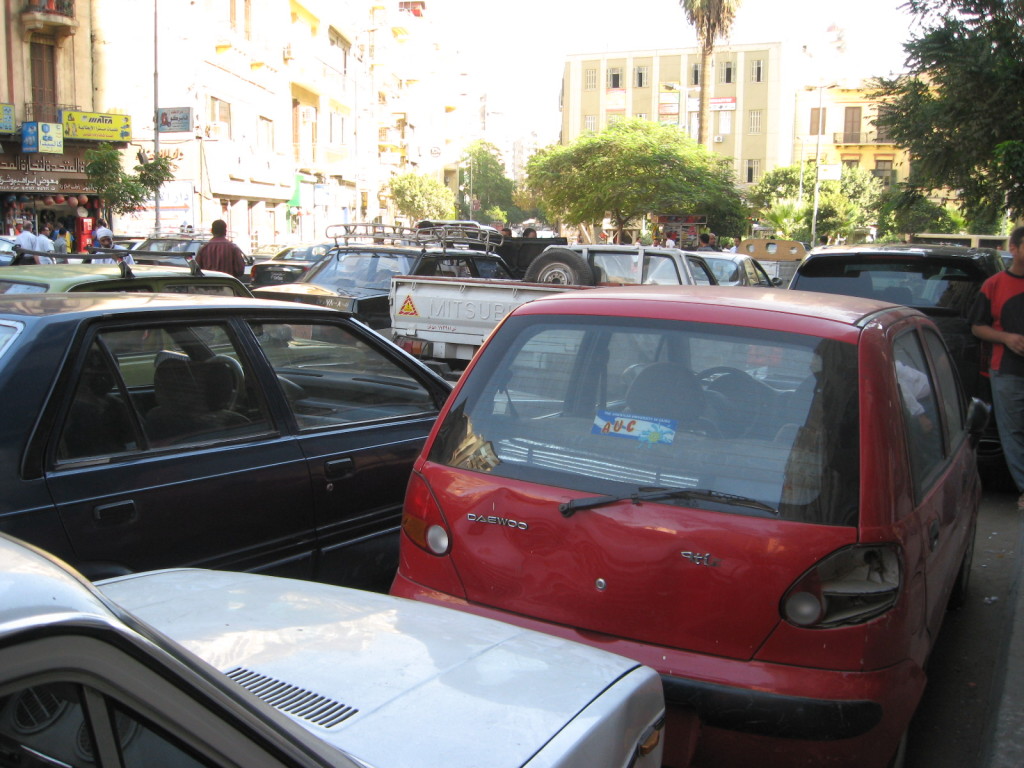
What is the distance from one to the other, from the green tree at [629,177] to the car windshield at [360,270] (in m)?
22.6

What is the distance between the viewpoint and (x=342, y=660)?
2055 mm

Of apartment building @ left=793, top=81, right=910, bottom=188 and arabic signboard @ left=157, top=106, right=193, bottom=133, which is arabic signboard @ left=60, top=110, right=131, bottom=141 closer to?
arabic signboard @ left=157, top=106, right=193, bottom=133

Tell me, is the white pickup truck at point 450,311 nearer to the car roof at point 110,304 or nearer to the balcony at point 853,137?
the car roof at point 110,304

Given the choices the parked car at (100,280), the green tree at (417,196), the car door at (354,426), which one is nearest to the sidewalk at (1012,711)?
the car door at (354,426)

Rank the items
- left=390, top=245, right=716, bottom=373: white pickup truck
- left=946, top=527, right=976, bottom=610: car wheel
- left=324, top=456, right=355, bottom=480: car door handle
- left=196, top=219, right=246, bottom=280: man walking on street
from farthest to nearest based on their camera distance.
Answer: left=196, top=219, right=246, bottom=280: man walking on street → left=390, top=245, right=716, bottom=373: white pickup truck → left=946, top=527, right=976, bottom=610: car wheel → left=324, top=456, right=355, bottom=480: car door handle

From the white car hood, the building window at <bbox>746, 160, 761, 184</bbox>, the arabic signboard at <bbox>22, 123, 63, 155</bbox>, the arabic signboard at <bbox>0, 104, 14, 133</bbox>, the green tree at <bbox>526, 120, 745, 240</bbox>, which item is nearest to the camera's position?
the white car hood

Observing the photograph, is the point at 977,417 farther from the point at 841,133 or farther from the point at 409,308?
the point at 841,133

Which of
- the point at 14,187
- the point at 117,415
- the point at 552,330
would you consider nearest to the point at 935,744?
the point at 552,330

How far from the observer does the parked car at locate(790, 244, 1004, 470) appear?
7.26 metres

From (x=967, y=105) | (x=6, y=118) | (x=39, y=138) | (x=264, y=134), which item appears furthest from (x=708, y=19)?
(x=967, y=105)

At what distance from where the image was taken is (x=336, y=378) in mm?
4898

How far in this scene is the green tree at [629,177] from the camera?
33688 mm

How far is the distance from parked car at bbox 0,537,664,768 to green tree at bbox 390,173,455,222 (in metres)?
62.7

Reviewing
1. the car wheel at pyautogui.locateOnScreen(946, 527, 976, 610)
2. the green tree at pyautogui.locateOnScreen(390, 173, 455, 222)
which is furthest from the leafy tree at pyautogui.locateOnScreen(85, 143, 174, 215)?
the green tree at pyautogui.locateOnScreen(390, 173, 455, 222)
